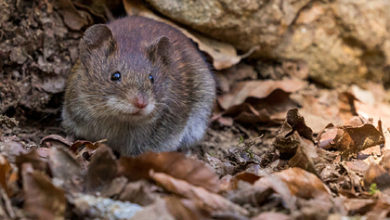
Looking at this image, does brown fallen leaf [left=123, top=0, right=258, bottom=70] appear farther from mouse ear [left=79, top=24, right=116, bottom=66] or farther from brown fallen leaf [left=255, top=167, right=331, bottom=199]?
brown fallen leaf [left=255, top=167, right=331, bottom=199]

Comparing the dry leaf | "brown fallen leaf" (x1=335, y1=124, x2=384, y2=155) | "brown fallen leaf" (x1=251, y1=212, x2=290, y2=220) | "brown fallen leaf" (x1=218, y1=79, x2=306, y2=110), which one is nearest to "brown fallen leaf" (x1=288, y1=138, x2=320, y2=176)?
"brown fallen leaf" (x1=335, y1=124, x2=384, y2=155)

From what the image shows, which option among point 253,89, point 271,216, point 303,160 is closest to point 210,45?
point 253,89

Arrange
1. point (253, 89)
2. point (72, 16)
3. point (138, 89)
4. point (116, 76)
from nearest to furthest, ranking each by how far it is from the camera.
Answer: point (138, 89), point (116, 76), point (72, 16), point (253, 89)

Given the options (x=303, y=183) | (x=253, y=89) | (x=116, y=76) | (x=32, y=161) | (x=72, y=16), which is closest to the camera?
(x=32, y=161)

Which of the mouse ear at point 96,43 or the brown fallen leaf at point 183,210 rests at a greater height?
the mouse ear at point 96,43

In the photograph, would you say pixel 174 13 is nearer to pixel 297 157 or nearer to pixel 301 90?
pixel 301 90

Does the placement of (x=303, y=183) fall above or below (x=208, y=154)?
above

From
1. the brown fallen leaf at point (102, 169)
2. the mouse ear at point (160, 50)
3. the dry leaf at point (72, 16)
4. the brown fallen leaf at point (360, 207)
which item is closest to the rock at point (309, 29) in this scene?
the dry leaf at point (72, 16)

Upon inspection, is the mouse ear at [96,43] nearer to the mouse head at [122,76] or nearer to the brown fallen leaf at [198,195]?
the mouse head at [122,76]

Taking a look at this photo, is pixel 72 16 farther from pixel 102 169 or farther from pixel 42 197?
pixel 42 197
